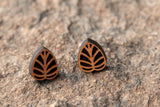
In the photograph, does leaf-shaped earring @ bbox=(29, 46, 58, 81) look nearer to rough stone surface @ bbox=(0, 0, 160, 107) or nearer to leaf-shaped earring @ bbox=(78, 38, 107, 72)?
rough stone surface @ bbox=(0, 0, 160, 107)

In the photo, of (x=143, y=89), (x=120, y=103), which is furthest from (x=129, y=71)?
(x=120, y=103)

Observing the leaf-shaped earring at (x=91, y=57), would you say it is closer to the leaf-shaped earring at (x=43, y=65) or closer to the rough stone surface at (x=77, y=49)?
the rough stone surface at (x=77, y=49)

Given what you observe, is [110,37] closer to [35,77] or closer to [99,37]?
[99,37]

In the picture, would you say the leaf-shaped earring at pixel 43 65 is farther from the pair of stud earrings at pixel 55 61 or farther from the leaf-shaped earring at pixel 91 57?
the leaf-shaped earring at pixel 91 57

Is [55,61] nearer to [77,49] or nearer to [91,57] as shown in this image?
[91,57]

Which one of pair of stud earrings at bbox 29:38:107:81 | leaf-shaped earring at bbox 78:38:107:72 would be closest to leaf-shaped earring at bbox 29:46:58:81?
pair of stud earrings at bbox 29:38:107:81

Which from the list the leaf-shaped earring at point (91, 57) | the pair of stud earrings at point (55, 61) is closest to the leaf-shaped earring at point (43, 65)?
the pair of stud earrings at point (55, 61)
